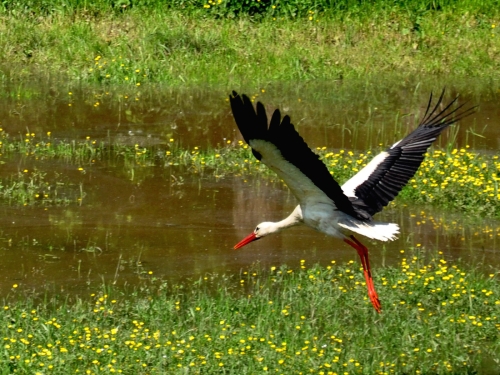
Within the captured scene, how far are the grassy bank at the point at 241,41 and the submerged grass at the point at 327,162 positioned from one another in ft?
6.18

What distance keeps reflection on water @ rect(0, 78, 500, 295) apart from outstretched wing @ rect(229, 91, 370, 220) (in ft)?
3.20

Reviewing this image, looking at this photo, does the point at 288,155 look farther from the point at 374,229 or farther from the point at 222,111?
the point at 222,111

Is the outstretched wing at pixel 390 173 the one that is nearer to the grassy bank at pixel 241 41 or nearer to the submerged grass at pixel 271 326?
the submerged grass at pixel 271 326

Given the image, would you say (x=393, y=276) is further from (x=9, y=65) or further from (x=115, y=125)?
(x=9, y=65)

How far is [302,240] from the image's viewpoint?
8.20 m

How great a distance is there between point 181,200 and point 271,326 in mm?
2833

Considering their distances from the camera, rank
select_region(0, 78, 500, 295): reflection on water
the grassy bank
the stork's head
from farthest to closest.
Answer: the grassy bank < select_region(0, 78, 500, 295): reflection on water < the stork's head

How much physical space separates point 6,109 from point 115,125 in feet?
3.82

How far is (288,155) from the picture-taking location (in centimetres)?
604

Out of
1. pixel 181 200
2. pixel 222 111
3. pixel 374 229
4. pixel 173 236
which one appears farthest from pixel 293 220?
pixel 222 111

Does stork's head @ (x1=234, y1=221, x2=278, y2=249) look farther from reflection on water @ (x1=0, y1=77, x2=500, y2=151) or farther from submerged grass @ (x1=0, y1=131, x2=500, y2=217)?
reflection on water @ (x1=0, y1=77, x2=500, y2=151)

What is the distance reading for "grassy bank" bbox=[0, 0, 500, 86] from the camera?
12.1 meters

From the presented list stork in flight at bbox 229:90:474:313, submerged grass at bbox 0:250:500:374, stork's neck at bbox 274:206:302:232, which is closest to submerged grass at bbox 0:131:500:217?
stork in flight at bbox 229:90:474:313

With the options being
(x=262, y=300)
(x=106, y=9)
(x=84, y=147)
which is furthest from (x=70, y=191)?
(x=106, y=9)
